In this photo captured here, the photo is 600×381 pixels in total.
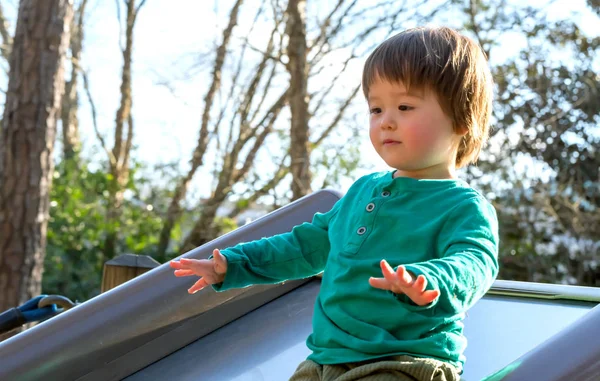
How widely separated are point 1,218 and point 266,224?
316 centimetres

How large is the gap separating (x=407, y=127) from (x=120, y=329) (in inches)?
38.9

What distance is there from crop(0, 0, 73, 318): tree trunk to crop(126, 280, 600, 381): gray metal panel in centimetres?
310

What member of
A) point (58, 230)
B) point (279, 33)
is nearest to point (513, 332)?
point (279, 33)

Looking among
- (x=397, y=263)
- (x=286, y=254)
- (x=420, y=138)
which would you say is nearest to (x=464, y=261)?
(x=397, y=263)

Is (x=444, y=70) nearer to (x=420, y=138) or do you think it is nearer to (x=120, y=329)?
(x=420, y=138)

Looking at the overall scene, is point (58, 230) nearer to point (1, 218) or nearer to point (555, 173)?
point (1, 218)

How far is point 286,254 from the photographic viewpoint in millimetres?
1804

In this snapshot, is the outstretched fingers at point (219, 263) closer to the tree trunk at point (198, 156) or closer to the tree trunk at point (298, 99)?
the tree trunk at point (298, 99)

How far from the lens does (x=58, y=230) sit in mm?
8516

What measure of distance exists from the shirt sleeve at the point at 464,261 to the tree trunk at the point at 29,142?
13.4ft

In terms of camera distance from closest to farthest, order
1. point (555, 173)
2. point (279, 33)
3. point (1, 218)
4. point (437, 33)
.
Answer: point (437, 33)
point (1, 218)
point (555, 173)
point (279, 33)

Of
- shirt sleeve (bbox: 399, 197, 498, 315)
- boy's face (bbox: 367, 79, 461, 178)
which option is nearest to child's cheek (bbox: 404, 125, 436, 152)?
boy's face (bbox: 367, 79, 461, 178)

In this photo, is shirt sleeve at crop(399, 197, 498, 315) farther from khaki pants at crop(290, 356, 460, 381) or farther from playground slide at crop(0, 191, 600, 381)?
playground slide at crop(0, 191, 600, 381)

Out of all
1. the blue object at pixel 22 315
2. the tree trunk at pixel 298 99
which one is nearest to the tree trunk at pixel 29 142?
the tree trunk at pixel 298 99
